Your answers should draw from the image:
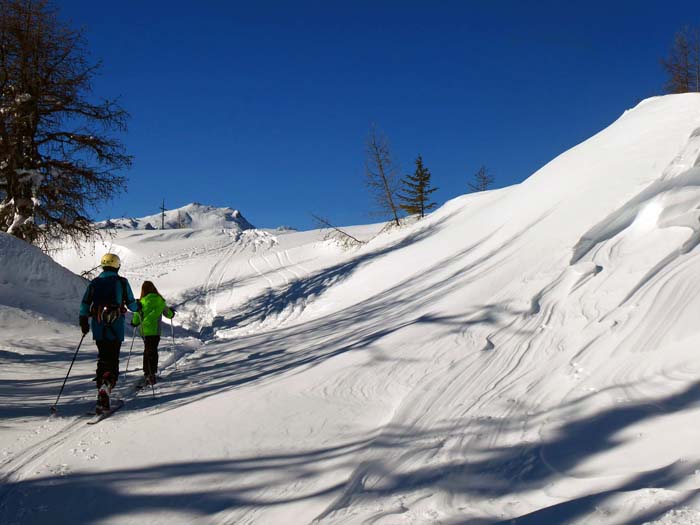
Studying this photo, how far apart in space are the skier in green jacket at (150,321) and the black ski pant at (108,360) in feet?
3.58

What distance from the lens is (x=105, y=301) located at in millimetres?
6230

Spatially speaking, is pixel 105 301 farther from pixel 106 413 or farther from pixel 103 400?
pixel 106 413

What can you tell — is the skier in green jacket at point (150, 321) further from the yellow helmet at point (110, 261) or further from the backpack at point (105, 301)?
the backpack at point (105, 301)

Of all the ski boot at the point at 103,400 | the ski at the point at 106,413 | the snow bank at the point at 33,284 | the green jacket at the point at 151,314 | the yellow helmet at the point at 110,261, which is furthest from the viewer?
the snow bank at the point at 33,284

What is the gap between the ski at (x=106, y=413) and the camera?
557 cm

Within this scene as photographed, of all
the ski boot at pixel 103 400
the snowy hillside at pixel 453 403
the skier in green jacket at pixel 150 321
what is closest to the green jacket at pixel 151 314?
the skier in green jacket at pixel 150 321

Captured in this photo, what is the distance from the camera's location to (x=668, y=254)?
235 inches

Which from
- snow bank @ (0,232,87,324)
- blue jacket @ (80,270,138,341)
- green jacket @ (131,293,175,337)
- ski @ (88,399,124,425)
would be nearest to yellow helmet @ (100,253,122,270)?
blue jacket @ (80,270,138,341)

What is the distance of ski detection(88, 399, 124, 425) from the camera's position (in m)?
5.57

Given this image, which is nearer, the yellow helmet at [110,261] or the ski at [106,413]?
the ski at [106,413]

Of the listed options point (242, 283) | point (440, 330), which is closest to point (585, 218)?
point (440, 330)

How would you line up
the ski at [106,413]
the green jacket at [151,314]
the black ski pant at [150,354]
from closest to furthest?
the ski at [106,413], the black ski pant at [150,354], the green jacket at [151,314]

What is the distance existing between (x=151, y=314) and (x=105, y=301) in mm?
1548

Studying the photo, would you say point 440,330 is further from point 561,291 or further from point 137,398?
point 137,398
